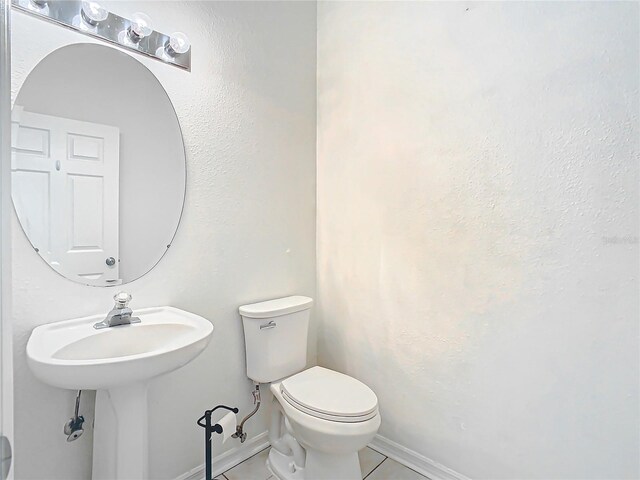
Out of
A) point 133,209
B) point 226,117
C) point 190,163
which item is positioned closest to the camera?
point 133,209

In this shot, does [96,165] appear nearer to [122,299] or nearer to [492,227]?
[122,299]

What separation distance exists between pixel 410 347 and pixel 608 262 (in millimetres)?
845

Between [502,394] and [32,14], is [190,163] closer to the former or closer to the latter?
[32,14]

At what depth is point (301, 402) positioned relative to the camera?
138cm

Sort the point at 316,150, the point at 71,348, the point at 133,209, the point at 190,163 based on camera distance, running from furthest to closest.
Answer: the point at 316,150 < the point at 190,163 < the point at 133,209 < the point at 71,348

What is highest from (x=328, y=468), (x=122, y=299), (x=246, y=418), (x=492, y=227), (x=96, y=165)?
(x=96, y=165)

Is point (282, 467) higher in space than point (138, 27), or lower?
lower

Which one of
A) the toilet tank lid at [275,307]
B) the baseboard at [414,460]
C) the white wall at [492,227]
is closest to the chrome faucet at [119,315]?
the toilet tank lid at [275,307]

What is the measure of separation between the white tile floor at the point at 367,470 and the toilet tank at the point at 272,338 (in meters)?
0.41

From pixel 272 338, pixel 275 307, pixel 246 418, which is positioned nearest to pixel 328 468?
pixel 246 418

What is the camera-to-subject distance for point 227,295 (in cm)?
160

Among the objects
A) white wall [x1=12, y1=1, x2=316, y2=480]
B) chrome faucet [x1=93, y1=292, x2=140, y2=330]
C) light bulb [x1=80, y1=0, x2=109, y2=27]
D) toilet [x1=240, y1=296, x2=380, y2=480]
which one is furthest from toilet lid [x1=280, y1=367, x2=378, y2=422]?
light bulb [x1=80, y1=0, x2=109, y2=27]

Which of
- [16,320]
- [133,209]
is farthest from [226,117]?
[16,320]

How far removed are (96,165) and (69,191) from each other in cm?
13
